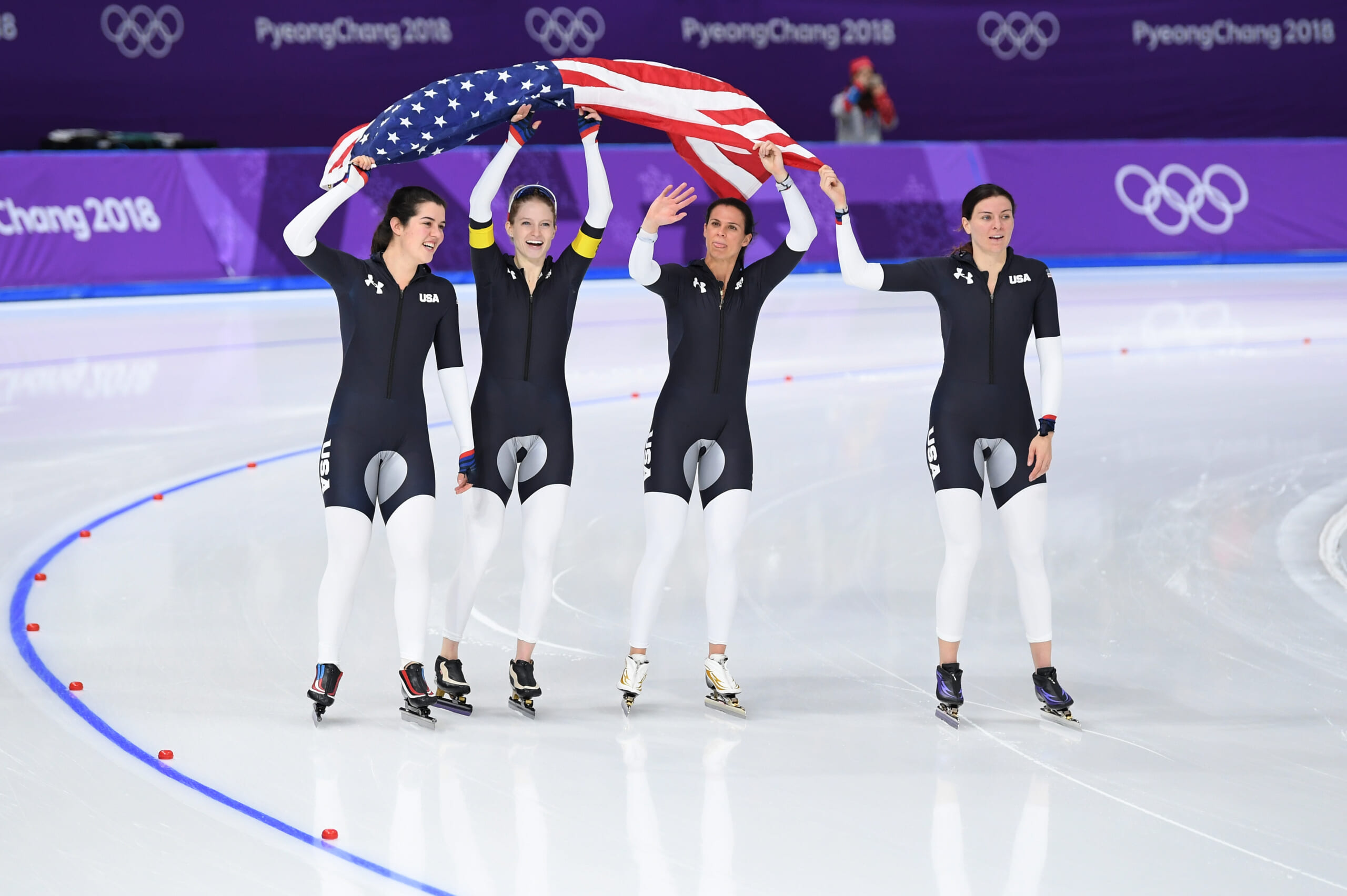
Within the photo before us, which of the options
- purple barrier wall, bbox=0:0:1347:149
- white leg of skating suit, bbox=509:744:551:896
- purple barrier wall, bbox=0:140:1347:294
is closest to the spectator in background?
purple barrier wall, bbox=0:140:1347:294

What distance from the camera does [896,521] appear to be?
6.46 m

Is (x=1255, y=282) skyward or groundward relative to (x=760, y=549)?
skyward

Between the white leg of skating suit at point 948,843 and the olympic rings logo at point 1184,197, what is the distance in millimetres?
14551

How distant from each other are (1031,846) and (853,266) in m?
1.70

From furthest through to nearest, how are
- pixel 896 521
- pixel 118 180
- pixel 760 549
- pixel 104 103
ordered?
pixel 104 103 → pixel 118 180 → pixel 896 521 → pixel 760 549

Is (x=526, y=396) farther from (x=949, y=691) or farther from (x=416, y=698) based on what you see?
(x=949, y=691)

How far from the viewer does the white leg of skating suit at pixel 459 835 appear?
317 cm

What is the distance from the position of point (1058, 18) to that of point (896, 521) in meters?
15.8

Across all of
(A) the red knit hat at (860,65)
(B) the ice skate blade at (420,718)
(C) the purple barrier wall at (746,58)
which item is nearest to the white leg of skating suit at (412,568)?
(B) the ice skate blade at (420,718)

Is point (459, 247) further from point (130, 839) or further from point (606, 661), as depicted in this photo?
point (130, 839)

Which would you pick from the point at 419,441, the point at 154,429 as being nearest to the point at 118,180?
the point at 154,429

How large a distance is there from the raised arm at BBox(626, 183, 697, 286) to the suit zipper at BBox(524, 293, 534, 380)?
304 mm

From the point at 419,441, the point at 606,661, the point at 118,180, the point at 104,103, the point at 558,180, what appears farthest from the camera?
the point at 104,103

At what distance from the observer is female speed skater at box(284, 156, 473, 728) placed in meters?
4.11
